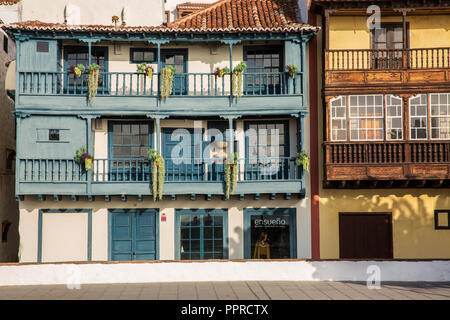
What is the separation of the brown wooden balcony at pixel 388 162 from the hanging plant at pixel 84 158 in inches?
338

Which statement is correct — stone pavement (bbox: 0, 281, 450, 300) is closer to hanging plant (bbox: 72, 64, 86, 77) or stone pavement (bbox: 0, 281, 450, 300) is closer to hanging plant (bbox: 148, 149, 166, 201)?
hanging plant (bbox: 148, 149, 166, 201)

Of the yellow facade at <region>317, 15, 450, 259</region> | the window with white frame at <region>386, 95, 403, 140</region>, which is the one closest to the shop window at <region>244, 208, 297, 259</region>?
the yellow facade at <region>317, 15, 450, 259</region>

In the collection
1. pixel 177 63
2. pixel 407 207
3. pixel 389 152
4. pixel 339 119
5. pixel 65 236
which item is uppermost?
pixel 177 63

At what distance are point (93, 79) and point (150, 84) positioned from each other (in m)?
2.32

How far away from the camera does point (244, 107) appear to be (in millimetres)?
20766

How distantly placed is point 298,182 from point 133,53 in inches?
323

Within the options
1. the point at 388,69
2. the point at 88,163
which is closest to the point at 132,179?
the point at 88,163

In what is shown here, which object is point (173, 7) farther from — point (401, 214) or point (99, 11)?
point (401, 214)

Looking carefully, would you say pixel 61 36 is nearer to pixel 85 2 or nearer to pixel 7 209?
pixel 85 2

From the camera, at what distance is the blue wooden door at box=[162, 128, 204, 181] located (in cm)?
2112

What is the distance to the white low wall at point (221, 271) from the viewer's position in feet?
55.6

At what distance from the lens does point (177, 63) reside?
867 inches

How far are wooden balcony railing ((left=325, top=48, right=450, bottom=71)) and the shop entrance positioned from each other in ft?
18.3

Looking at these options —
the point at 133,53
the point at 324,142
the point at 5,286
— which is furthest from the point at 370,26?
the point at 5,286
